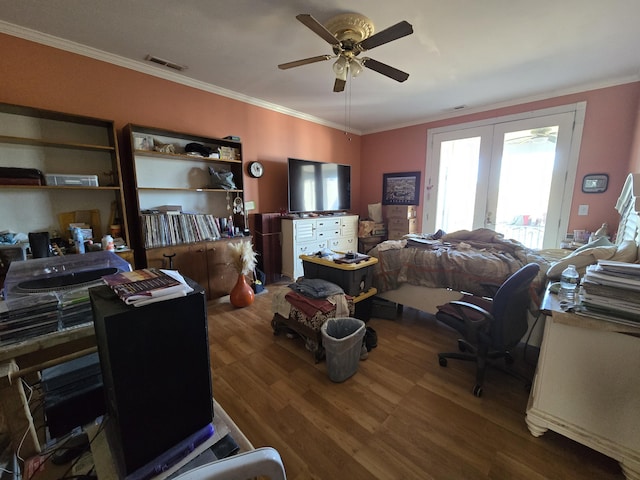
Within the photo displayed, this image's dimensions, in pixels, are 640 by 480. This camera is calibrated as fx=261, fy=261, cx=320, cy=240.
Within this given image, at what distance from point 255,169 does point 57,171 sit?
203cm

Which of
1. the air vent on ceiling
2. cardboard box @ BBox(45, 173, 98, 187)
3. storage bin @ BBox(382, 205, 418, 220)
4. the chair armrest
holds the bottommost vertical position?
the chair armrest

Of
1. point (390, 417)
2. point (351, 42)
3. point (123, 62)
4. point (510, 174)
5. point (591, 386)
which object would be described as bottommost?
point (390, 417)

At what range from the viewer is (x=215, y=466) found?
519 mm

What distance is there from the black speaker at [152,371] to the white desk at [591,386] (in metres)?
1.65

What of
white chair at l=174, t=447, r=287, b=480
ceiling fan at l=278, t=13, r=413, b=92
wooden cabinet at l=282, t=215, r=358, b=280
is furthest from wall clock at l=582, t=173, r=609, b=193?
white chair at l=174, t=447, r=287, b=480

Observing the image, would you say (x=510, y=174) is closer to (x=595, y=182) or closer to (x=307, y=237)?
(x=595, y=182)

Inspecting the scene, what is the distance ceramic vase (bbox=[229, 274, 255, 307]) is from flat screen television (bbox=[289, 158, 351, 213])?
141cm

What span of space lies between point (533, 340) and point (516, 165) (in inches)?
102

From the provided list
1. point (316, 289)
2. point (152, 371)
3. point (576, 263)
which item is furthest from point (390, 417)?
point (576, 263)

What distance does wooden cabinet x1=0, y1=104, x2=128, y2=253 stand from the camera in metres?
2.11

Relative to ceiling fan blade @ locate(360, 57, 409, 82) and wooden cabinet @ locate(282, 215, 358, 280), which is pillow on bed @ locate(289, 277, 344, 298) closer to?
wooden cabinet @ locate(282, 215, 358, 280)

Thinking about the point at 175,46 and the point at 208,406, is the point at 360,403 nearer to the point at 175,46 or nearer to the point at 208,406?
the point at 208,406

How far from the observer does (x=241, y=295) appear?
3027 mm

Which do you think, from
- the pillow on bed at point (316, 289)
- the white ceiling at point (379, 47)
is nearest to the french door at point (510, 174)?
the white ceiling at point (379, 47)
